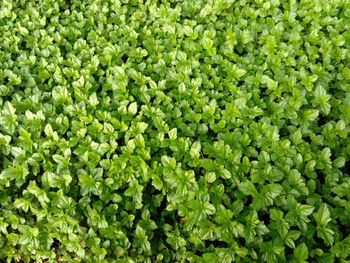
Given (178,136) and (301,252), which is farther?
(178,136)

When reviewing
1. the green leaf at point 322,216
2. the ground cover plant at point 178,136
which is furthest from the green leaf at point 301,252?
the green leaf at point 322,216

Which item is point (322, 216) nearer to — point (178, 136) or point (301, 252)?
point (301, 252)

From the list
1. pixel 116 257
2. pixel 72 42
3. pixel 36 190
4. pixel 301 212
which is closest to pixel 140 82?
pixel 72 42

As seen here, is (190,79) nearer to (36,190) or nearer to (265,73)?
(265,73)

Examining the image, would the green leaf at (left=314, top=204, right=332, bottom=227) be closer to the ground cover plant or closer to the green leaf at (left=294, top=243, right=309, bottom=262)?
the ground cover plant

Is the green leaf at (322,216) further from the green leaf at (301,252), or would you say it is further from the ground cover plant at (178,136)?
the green leaf at (301,252)

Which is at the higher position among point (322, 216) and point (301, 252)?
point (322, 216)

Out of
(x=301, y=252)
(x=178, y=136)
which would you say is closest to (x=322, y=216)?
(x=301, y=252)

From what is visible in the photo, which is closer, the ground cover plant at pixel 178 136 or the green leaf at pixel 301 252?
the green leaf at pixel 301 252

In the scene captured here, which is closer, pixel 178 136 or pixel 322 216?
pixel 322 216
